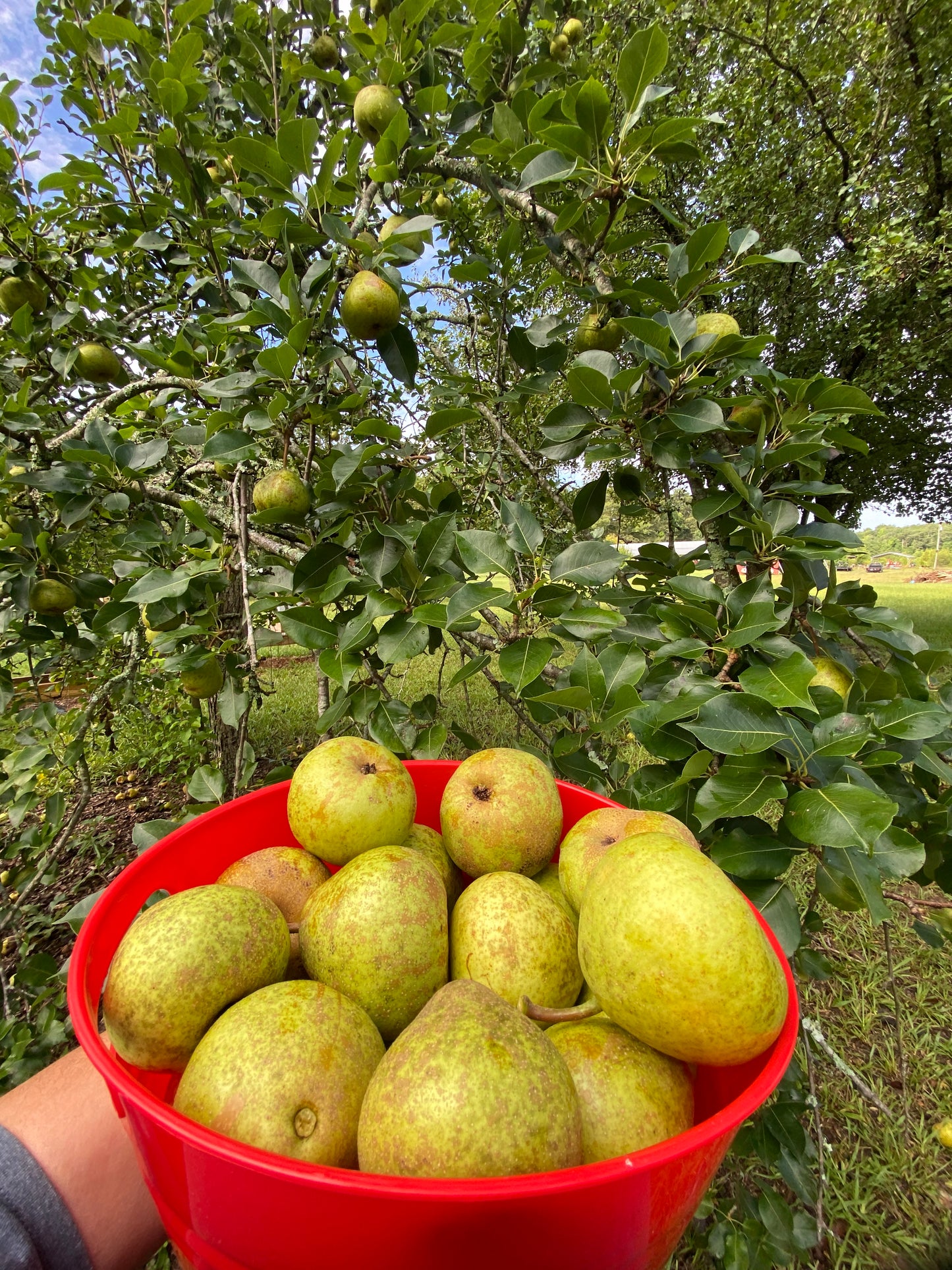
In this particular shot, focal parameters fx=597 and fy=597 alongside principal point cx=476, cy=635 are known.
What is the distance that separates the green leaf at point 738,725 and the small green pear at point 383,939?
660mm

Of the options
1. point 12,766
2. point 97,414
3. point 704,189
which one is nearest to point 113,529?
point 97,414

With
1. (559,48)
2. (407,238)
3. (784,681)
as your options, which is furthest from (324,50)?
(784,681)

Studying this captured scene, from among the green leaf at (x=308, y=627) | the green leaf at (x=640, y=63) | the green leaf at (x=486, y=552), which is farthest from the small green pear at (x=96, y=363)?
the green leaf at (x=640, y=63)

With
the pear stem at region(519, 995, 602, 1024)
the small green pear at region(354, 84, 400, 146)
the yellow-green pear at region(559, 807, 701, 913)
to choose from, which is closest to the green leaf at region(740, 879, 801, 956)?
the yellow-green pear at region(559, 807, 701, 913)

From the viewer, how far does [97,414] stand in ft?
7.22

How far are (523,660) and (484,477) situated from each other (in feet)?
4.64

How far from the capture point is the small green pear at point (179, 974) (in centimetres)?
101

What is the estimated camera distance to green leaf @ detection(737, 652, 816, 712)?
1.19 metres

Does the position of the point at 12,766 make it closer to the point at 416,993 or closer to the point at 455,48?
the point at 416,993

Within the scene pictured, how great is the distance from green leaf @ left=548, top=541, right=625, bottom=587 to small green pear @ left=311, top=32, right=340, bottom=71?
8.69ft

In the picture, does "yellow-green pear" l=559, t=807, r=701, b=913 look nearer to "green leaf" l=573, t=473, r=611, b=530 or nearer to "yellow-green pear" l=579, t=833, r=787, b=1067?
"yellow-green pear" l=579, t=833, r=787, b=1067

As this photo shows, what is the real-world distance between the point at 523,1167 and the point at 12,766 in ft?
7.01

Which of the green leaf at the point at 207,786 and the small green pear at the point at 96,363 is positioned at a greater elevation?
the small green pear at the point at 96,363

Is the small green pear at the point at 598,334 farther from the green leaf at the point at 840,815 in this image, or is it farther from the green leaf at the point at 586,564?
the green leaf at the point at 840,815
